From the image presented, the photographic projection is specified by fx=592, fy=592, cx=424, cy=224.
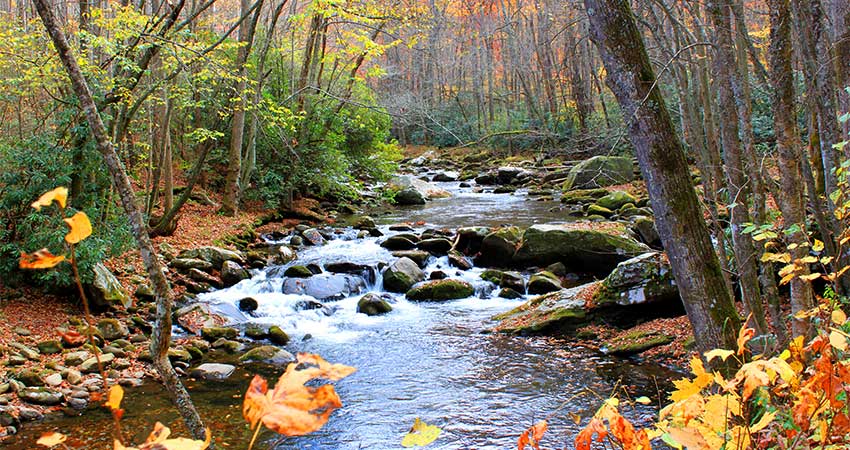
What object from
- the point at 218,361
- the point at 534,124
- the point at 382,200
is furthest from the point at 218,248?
the point at 534,124

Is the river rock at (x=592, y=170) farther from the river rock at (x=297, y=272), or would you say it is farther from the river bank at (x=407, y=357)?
the river rock at (x=297, y=272)

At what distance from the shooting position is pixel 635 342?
7707 millimetres

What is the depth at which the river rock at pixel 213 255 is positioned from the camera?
1173cm

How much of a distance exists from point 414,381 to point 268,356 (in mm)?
2112

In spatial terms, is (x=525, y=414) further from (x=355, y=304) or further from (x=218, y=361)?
(x=355, y=304)

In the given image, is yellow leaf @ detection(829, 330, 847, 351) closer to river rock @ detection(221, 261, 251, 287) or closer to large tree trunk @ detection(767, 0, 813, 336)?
large tree trunk @ detection(767, 0, 813, 336)

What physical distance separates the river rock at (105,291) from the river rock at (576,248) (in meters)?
7.32

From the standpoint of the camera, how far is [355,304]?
10.4 meters

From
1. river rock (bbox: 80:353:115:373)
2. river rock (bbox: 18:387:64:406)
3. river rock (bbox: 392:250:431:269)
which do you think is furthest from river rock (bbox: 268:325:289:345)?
river rock (bbox: 392:250:431:269)

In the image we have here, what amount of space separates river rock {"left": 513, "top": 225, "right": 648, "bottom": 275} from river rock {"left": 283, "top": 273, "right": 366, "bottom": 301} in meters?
3.43

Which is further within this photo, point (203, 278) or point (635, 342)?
point (203, 278)

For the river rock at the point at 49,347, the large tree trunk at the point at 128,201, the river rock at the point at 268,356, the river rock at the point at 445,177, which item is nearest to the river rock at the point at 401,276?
the river rock at the point at 268,356

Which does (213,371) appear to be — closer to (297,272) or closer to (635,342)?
(297,272)

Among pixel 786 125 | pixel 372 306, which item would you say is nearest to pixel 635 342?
pixel 786 125
